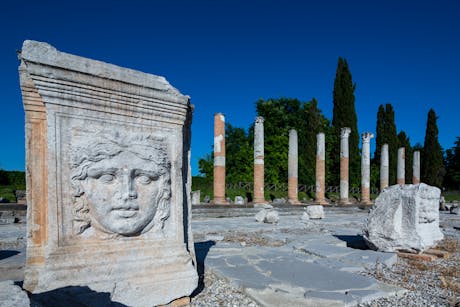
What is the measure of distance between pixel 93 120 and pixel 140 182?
625 millimetres

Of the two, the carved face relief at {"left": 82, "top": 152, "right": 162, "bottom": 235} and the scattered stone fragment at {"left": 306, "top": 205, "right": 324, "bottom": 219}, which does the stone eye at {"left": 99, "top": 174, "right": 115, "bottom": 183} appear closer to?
the carved face relief at {"left": 82, "top": 152, "right": 162, "bottom": 235}

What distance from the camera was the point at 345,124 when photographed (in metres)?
33.2

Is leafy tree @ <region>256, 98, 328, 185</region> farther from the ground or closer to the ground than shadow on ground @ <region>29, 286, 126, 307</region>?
farther from the ground

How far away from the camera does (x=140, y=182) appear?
2504 millimetres

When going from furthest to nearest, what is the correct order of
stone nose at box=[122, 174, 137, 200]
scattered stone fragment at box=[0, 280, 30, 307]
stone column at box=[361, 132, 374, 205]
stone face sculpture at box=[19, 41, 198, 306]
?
stone column at box=[361, 132, 374, 205] < stone nose at box=[122, 174, 137, 200] < stone face sculpture at box=[19, 41, 198, 306] < scattered stone fragment at box=[0, 280, 30, 307]

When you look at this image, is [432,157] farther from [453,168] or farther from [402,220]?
[402,220]

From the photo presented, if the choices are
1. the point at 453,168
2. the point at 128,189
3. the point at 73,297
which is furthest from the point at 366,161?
the point at 453,168

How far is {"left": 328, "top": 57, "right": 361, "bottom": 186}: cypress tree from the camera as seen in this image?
109 feet

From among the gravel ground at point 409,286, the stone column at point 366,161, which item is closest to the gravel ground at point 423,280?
the gravel ground at point 409,286

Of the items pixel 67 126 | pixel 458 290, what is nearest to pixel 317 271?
pixel 458 290

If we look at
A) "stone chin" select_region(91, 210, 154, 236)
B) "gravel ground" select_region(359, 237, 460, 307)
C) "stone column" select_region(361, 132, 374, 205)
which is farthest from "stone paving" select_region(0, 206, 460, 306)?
"stone column" select_region(361, 132, 374, 205)

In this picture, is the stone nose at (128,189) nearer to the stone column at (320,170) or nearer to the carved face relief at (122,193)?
the carved face relief at (122,193)

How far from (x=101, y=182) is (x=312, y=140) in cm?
3117

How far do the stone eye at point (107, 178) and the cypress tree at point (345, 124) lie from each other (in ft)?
109
